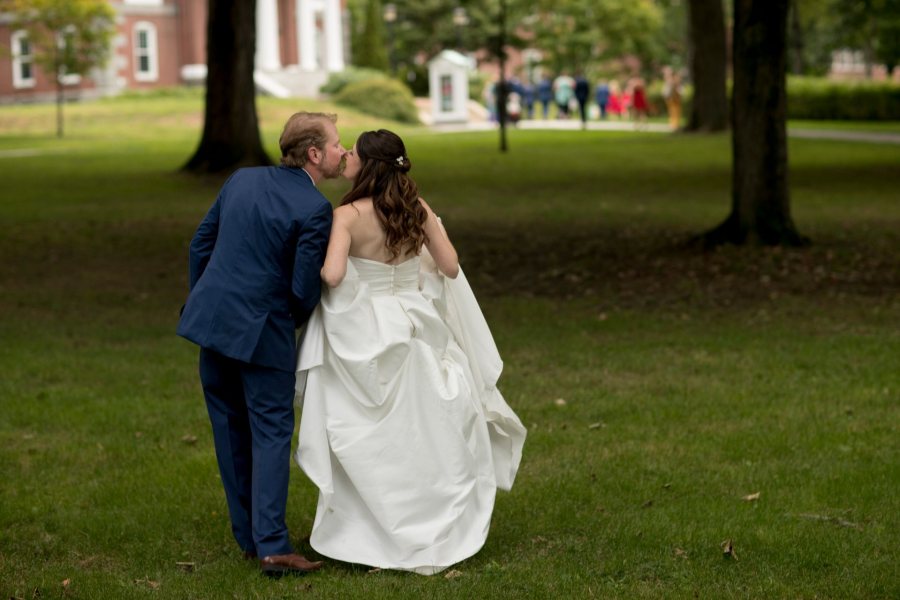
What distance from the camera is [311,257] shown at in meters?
5.19

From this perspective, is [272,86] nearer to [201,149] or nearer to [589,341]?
[201,149]

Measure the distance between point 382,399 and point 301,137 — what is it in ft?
3.33

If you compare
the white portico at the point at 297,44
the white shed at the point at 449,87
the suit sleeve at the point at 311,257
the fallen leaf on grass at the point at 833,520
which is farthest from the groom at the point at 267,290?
the white portico at the point at 297,44

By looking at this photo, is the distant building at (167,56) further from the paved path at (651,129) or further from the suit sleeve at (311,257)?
the suit sleeve at (311,257)

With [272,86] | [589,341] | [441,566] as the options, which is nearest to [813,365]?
[589,341]

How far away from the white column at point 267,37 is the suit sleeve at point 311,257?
190 ft

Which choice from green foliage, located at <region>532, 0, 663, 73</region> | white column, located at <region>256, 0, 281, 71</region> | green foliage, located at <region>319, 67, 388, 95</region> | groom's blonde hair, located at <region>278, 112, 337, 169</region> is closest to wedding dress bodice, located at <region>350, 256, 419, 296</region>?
groom's blonde hair, located at <region>278, 112, 337, 169</region>

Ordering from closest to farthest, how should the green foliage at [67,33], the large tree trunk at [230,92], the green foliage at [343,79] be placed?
the large tree trunk at [230,92], the green foliage at [67,33], the green foliage at [343,79]

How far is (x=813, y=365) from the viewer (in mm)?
9688

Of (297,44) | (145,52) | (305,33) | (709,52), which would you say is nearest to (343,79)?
(305,33)

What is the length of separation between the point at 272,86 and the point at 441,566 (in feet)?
179

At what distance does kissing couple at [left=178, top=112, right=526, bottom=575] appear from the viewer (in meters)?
5.26

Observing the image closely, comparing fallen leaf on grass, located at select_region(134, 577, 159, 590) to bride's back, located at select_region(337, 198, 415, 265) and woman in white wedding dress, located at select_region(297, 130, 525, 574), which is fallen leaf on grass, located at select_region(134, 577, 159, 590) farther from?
bride's back, located at select_region(337, 198, 415, 265)

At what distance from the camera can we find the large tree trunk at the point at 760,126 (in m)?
14.8
